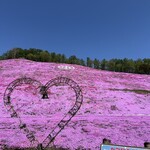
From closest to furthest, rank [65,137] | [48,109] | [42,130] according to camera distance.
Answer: [65,137]
[42,130]
[48,109]

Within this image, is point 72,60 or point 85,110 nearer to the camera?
point 85,110

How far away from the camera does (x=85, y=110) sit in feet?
58.9

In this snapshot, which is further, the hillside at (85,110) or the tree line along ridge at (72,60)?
the tree line along ridge at (72,60)

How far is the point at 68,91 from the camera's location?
73.3 feet

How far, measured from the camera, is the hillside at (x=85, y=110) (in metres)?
12.7

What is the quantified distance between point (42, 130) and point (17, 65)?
782 inches

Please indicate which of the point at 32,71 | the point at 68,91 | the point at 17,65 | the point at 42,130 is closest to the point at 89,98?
the point at 68,91

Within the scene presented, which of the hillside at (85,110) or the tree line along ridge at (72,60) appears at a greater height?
the tree line along ridge at (72,60)

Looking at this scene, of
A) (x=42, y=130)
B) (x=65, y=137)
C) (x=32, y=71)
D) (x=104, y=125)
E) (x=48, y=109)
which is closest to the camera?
(x=65, y=137)

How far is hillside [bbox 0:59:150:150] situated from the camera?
12.7 meters

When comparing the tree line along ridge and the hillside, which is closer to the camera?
the hillside

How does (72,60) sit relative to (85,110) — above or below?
above

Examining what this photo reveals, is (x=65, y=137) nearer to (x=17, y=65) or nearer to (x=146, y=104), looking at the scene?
(x=146, y=104)

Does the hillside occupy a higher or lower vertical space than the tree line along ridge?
lower
